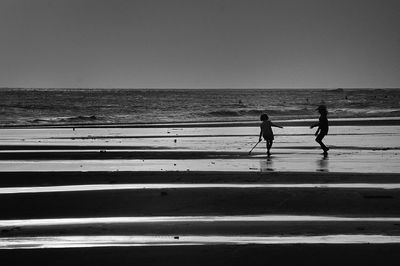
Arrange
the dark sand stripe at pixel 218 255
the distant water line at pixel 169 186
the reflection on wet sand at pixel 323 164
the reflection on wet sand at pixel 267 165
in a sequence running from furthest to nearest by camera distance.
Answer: the reflection on wet sand at pixel 267 165
the reflection on wet sand at pixel 323 164
the distant water line at pixel 169 186
the dark sand stripe at pixel 218 255

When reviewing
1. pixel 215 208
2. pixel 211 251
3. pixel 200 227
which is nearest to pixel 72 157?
pixel 215 208

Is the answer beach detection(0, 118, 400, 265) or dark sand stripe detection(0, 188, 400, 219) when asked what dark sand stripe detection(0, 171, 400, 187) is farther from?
dark sand stripe detection(0, 188, 400, 219)

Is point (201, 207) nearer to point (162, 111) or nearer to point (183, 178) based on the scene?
point (183, 178)

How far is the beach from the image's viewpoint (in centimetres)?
837

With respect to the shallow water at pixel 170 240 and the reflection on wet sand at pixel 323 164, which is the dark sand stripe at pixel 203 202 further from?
the reflection on wet sand at pixel 323 164

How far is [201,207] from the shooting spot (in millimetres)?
11977

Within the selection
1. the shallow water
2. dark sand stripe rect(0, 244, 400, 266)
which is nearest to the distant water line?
the shallow water

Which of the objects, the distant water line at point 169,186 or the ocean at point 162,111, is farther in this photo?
the ocean at point 162,111

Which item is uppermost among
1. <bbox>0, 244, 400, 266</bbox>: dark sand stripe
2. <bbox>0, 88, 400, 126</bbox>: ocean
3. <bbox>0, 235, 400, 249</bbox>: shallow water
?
<bbox>0, 244, 400, 266</bbox>: dark sand stripe

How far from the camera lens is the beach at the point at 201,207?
27.5ft

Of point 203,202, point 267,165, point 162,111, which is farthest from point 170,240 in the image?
point 162,111

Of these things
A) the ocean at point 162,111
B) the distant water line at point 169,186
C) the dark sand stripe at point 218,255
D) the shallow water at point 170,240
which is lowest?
the ocean at point 162,111

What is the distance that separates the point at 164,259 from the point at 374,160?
Answer: 44.1 ft

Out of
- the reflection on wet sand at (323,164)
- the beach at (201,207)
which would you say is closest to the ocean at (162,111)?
the reflection on wet sand at (323,164)
